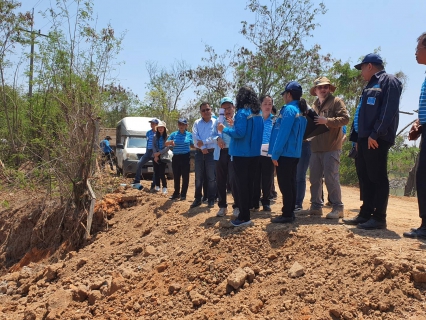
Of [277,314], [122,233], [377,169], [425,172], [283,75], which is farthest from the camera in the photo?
[283,75]

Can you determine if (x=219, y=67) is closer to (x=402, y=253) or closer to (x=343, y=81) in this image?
(x=343, y=81)

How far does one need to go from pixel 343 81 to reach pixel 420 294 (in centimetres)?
A: 1519

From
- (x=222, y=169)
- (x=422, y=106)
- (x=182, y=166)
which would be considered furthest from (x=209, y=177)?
(x=422, y=106)

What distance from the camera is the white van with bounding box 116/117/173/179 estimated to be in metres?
12.4

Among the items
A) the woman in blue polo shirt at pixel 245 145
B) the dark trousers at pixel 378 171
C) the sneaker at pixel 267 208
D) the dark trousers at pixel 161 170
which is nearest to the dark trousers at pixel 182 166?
the dark trousers at pixel 161 170

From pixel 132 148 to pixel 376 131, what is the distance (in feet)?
32.4

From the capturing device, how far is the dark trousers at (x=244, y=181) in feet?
16.3

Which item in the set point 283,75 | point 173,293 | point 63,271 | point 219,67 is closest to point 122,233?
point 63,271

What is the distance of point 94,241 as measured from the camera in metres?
7.11

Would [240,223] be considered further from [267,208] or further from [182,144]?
[182,144]

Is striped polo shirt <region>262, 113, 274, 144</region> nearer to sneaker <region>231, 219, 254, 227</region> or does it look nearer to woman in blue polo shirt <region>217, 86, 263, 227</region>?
woman in blue polo shirt <region>217, 86, 263, 227</region>

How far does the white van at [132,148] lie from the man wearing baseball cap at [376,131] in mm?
8063

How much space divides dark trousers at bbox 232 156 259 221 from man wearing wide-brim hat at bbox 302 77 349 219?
0.89 meters

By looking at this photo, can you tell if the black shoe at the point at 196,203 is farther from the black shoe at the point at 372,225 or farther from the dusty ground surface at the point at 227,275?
the black shoe at the point at 372,225
